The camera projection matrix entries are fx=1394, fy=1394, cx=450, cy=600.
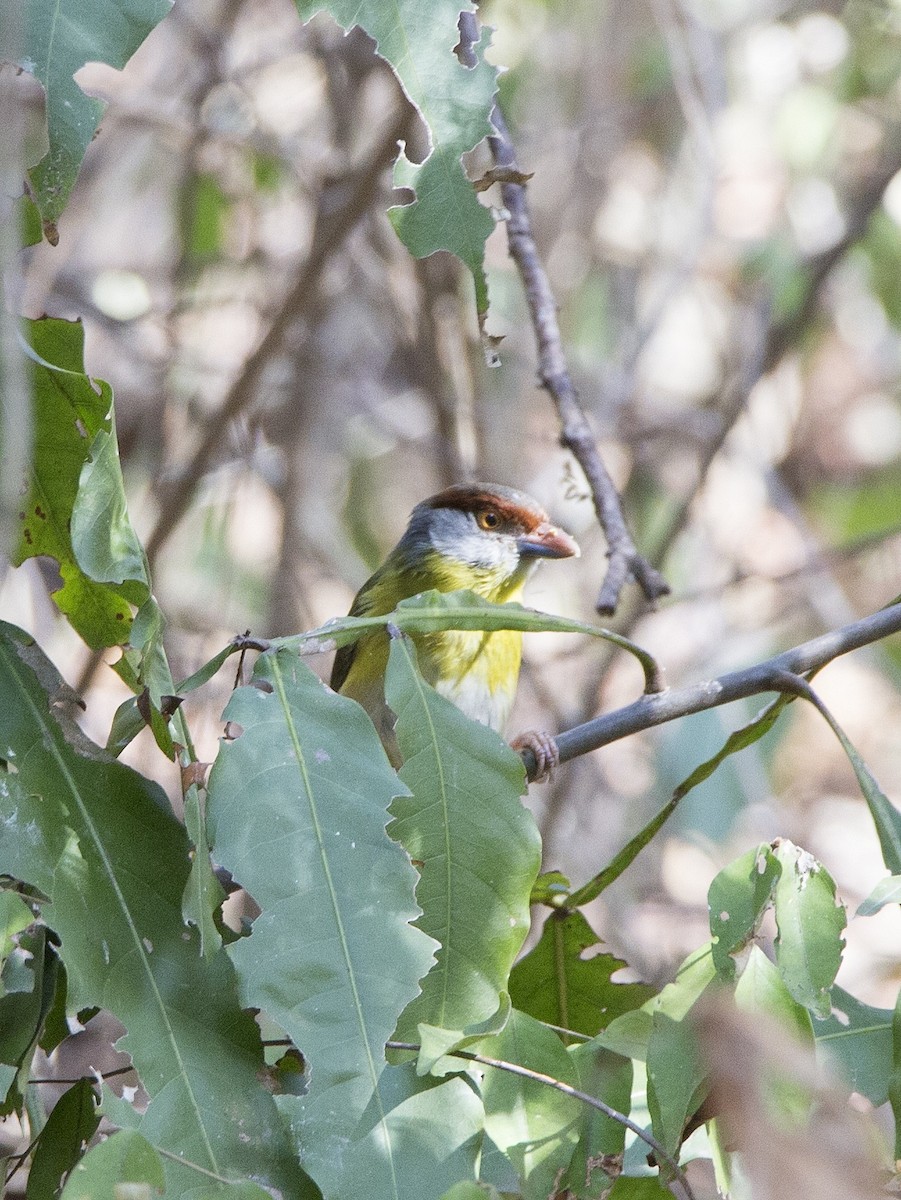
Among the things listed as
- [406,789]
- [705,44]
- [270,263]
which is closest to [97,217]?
[270,263]

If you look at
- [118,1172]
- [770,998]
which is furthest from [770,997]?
[118,1172]

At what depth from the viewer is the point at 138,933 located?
1.92 m

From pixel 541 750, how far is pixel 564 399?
1.04 m

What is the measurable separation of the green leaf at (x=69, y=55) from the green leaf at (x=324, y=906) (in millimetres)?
770

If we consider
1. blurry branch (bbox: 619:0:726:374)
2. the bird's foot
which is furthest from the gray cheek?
blurry branch (bbox: 619:0:726:374)

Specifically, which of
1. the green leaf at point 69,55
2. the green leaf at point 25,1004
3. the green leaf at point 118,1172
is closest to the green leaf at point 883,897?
the green leaf at point 118,1172

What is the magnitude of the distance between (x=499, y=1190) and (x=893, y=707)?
650cm

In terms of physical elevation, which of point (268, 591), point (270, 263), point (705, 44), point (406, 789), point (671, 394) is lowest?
point (406, 789)

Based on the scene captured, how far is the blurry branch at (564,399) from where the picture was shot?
303 cm

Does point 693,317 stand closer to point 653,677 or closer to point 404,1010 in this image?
point 653,677

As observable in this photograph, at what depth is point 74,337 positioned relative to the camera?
2070mm

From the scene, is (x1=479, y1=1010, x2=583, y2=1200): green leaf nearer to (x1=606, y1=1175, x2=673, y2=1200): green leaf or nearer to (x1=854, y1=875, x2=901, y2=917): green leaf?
(x1=606, y1=1175, x2=673, y2=1200): green leaf

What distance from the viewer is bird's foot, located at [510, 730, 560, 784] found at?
263cm

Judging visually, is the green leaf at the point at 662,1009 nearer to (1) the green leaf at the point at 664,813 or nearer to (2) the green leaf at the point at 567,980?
(1) the green leaf at the point at 664,813
